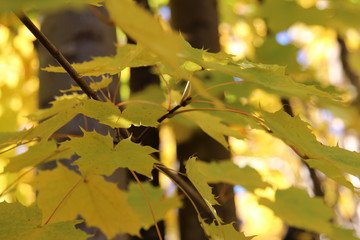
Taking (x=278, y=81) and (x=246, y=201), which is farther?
(x=246, y=201)

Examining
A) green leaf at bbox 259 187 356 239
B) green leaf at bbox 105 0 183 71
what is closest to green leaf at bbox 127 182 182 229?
green leaf at bbox 259 187 356 239

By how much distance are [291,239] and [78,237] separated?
5.48 feet

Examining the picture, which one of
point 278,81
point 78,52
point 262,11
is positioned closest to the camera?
point 278,81

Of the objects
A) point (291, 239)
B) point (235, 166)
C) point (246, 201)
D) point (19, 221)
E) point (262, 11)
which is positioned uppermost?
point (262, 11)

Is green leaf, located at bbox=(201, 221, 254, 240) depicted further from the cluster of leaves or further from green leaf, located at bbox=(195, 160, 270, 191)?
green leaf, located at bbox=(195, 160, 270, 191)

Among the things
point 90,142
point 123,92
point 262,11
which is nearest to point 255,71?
point 90,142

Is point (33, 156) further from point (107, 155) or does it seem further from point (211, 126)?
point (211, 126)

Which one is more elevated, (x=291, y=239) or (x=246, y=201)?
(x=291, y=239)

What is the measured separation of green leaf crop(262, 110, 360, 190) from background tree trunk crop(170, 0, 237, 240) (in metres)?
0.39

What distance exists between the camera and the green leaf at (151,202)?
Result: 794mm

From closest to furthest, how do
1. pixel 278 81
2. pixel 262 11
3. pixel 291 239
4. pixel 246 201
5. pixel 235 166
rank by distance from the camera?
pixel 278 81 < pixel 235 166 < pixel 262 11 < pixel 291 239 < pixel 246 201

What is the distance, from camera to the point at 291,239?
190cm

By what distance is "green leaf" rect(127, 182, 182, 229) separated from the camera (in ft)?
2.60

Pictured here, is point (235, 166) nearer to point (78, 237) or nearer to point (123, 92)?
point (78, 237)
